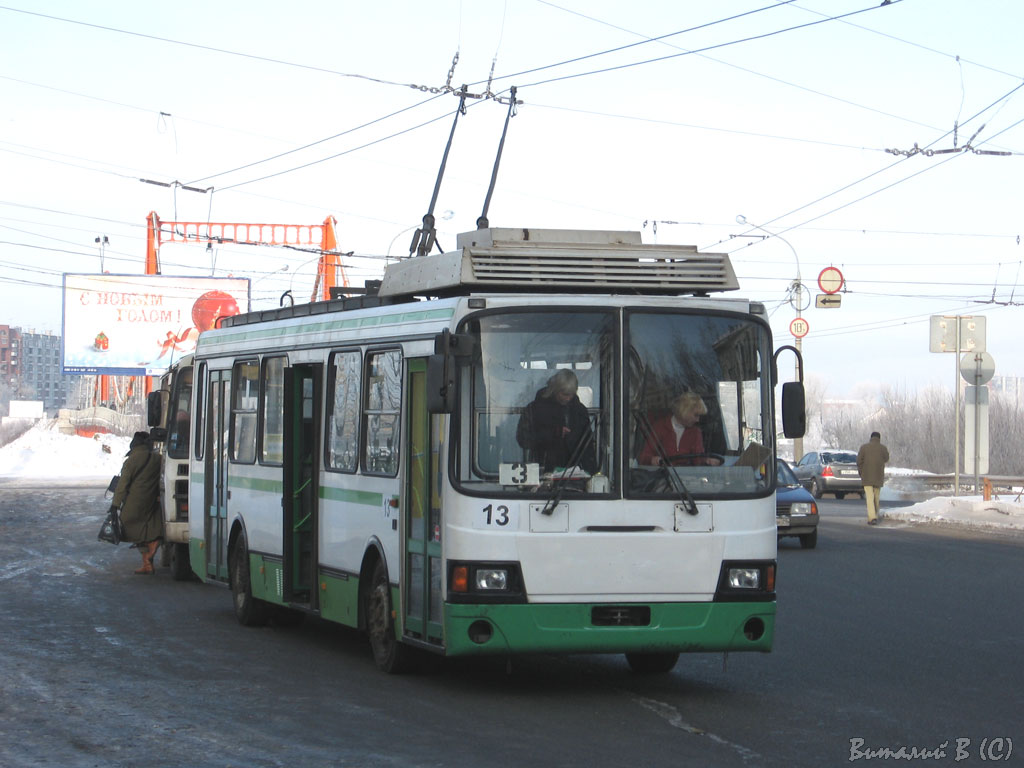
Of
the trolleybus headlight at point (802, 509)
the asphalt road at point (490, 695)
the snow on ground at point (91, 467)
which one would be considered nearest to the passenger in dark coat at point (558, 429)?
the asphalt road at point (490, 695)

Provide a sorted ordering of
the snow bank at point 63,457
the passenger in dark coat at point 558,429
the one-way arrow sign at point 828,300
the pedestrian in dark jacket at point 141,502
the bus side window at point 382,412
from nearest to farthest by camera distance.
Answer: the passenger in dark coat at point 558,429, the bus side window at point 382,412, the pedestrian in dark jacket at point 141,502, the one-way arrow sign at point 828,300, the snow bank at point 63,457

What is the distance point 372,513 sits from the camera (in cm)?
1052

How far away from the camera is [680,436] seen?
366 inches

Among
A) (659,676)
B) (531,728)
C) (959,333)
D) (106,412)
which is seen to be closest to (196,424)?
(659,676)

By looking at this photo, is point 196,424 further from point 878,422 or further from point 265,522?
point 878,422

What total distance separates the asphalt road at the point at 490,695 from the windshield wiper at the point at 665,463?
126cm

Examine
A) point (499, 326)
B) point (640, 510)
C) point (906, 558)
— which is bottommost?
point (906, 558)

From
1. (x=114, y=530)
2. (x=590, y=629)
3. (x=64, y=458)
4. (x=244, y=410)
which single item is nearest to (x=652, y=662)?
(x=590, y=629)

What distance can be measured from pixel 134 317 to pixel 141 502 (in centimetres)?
4454

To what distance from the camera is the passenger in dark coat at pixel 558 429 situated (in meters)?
9.12

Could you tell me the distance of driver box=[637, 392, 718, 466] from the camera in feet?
30.3

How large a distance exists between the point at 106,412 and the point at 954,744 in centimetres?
7882

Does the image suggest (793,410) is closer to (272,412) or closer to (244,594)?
(272,412)

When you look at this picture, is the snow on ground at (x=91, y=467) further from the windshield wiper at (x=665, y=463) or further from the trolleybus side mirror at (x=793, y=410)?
the windshield wiper at (x=665, y=463)
